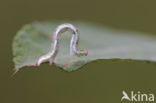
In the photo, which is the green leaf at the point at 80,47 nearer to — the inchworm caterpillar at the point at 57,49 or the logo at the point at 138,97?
the inchworm caterpillar at the point at 57,49

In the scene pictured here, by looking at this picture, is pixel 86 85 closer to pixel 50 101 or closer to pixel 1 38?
pixel 50 101

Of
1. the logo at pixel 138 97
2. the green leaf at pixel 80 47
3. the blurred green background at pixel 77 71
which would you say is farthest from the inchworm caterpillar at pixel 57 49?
the logo at pixel 138 97

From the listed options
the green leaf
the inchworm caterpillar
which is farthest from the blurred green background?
the inchworm caterpillar

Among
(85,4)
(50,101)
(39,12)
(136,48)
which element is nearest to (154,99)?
(136,48)

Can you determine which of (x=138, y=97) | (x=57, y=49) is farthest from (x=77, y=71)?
(x=57, y=49)

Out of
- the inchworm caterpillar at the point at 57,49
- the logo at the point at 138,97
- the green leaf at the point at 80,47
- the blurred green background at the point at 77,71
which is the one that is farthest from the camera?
the blurred green background at the point at 77,71

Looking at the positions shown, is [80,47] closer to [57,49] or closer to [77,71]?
[57,49]
